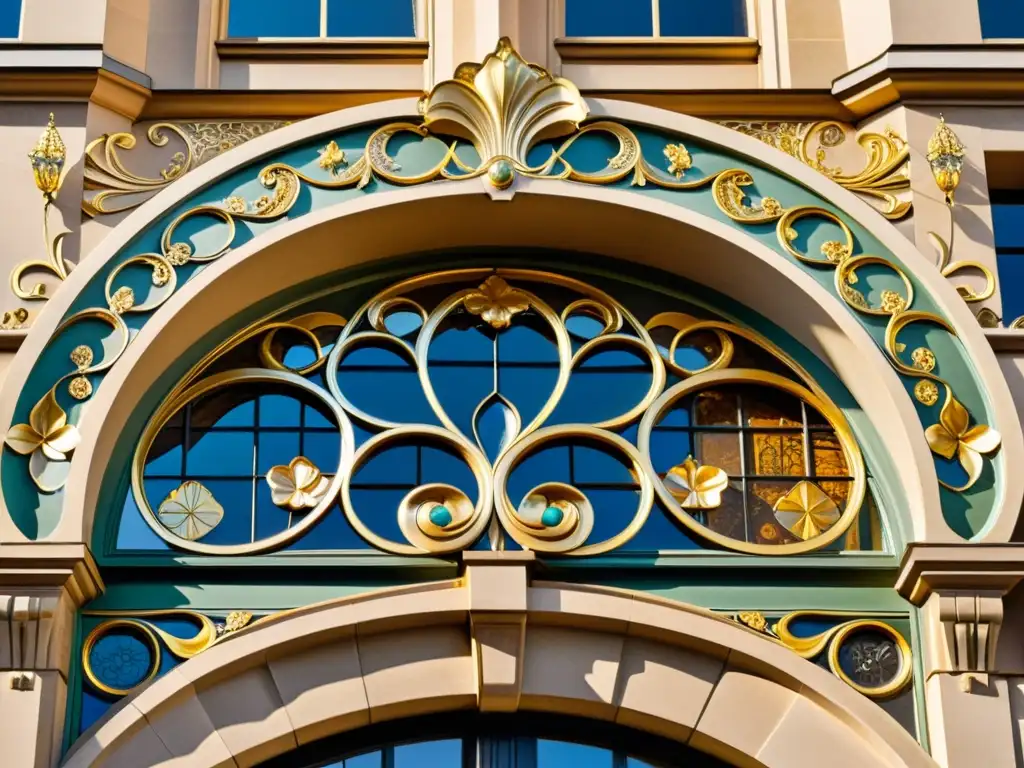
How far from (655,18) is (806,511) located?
383 centimetres

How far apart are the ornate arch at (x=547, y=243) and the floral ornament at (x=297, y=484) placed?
992mm

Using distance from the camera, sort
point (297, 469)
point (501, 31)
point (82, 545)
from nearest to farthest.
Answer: point (82, 545) → point (297, 469) → point (501, 31)

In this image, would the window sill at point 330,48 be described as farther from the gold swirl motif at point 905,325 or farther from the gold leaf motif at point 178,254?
the gold swirl motif at point 905,325

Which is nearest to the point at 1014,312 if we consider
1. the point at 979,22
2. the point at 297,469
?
the point at 979,22

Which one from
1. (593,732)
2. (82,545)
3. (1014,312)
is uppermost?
(1014,312)

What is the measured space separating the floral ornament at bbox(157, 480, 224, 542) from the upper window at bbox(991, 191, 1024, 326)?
5.21 metres

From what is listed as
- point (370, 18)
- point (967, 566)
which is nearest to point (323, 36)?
point (370, 18)

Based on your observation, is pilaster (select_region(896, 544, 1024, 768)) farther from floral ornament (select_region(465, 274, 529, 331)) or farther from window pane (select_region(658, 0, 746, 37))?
window pane (select_region(658, 0, 746, 37))

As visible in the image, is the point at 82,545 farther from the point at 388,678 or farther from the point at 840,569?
the point at 840,569

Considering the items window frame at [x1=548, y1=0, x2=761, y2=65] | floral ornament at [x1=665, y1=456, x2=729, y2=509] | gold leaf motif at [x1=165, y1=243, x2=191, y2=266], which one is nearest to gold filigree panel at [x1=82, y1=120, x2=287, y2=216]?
gold leaf motif at [x1=165, y1=243, x2=191, y2=266]

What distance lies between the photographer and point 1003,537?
496 inches

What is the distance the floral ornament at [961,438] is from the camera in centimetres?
1299

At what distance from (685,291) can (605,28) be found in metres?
2.13

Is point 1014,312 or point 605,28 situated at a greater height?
point 605,28
